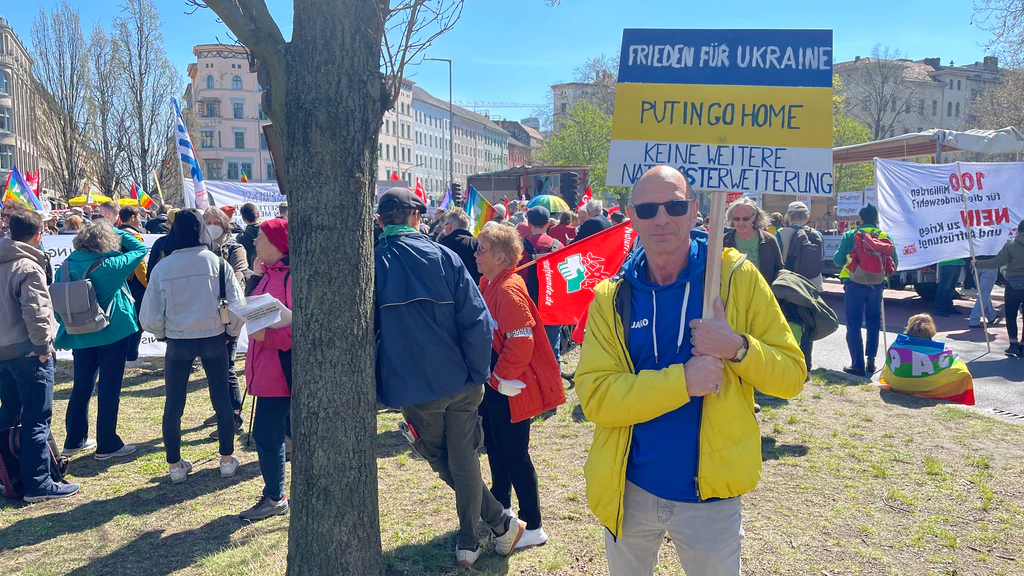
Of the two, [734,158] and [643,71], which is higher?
[643,71]

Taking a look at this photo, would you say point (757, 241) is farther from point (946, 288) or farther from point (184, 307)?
point (946, 288)

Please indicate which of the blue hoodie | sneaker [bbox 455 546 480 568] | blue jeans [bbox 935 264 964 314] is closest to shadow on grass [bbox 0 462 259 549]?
Answer: sneaker [bbox 455 546 480 568]

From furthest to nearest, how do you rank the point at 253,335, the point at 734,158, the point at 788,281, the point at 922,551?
1. the point at 788,281
2. the point at 253,335
3. the point at 922,551
4. the point at 734,158

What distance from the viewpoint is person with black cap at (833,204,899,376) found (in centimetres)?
814

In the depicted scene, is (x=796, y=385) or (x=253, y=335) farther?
(x=253, y=335)

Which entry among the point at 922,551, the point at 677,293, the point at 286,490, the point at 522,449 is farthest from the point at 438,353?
the point at 922,551

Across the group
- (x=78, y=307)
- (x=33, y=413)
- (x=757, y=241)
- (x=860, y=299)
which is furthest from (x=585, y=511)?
(x=860, y=299)

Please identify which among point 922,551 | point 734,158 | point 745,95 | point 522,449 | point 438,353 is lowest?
point 922,551

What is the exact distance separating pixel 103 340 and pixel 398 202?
3.38 meters

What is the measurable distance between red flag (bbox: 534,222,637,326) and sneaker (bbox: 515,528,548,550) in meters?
2.49

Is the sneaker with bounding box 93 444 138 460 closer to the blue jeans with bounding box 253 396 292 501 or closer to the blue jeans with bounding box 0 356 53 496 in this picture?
the blue jeans with bounding box 0 356 53 496

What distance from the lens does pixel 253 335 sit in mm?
4367

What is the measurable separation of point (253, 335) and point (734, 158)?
309 centimetres

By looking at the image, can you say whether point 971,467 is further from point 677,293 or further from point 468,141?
point 468,141
